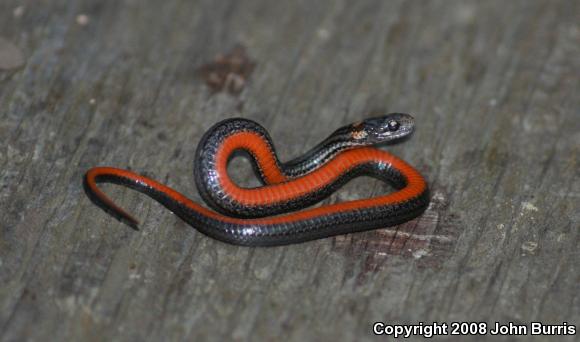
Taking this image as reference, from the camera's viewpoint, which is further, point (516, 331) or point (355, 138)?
point (355, 138)

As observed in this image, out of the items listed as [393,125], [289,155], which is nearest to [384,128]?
[393,125]

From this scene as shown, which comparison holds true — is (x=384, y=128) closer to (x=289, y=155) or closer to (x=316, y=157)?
(x=316, y=157)

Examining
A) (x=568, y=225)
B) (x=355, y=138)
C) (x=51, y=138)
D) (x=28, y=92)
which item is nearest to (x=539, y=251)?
(x=568, y=225)

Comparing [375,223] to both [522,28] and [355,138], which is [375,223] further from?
[522,28]
